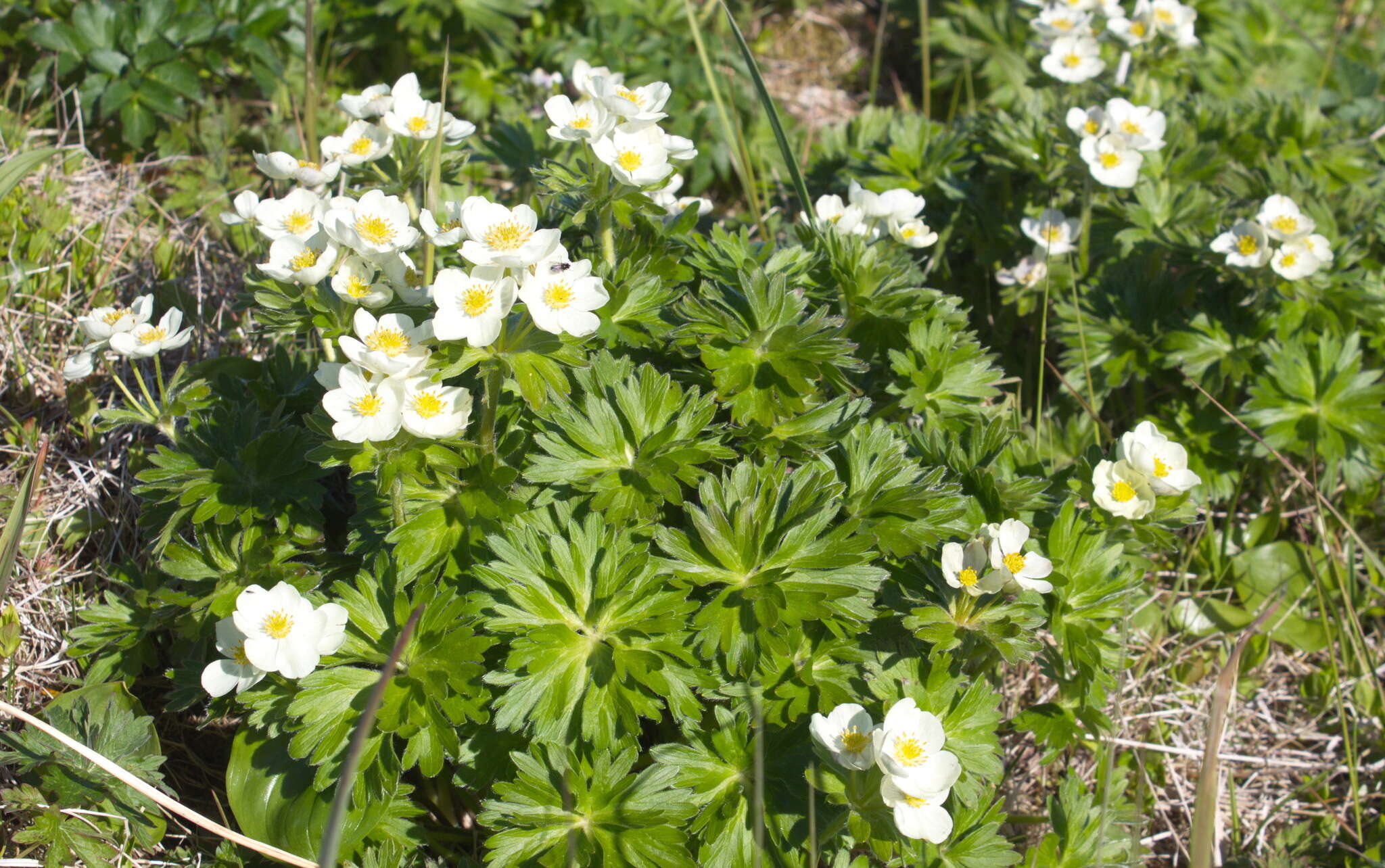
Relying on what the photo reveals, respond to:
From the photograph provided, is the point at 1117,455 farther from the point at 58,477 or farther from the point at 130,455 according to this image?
the point at 58,477

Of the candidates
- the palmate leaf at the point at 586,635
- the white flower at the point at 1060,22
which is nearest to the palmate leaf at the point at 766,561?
the palmate leaf at the point at 586,635

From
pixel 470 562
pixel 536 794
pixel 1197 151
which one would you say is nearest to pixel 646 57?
pixel 1197 151

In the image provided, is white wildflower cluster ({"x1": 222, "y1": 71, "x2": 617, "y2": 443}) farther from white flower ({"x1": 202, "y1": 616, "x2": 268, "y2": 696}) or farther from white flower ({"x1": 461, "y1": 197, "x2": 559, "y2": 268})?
white flower ({"x1": 202, "y1": 616, "x2": 268, "y2": 696})

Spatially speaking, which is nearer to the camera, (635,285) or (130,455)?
(635,285)

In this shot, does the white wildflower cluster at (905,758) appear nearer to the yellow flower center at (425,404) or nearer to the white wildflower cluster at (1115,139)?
the yellow flower center at (425,404)

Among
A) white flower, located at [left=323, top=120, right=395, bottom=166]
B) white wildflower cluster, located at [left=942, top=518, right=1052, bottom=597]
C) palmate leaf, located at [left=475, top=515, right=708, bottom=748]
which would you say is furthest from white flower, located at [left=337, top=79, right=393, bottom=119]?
white wildflower cluster, located at [left=942, top=518, right=1052, bottom=597]

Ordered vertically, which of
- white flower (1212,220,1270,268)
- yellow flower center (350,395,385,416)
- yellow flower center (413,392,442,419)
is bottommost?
white flower (1212,220,1270,268)
